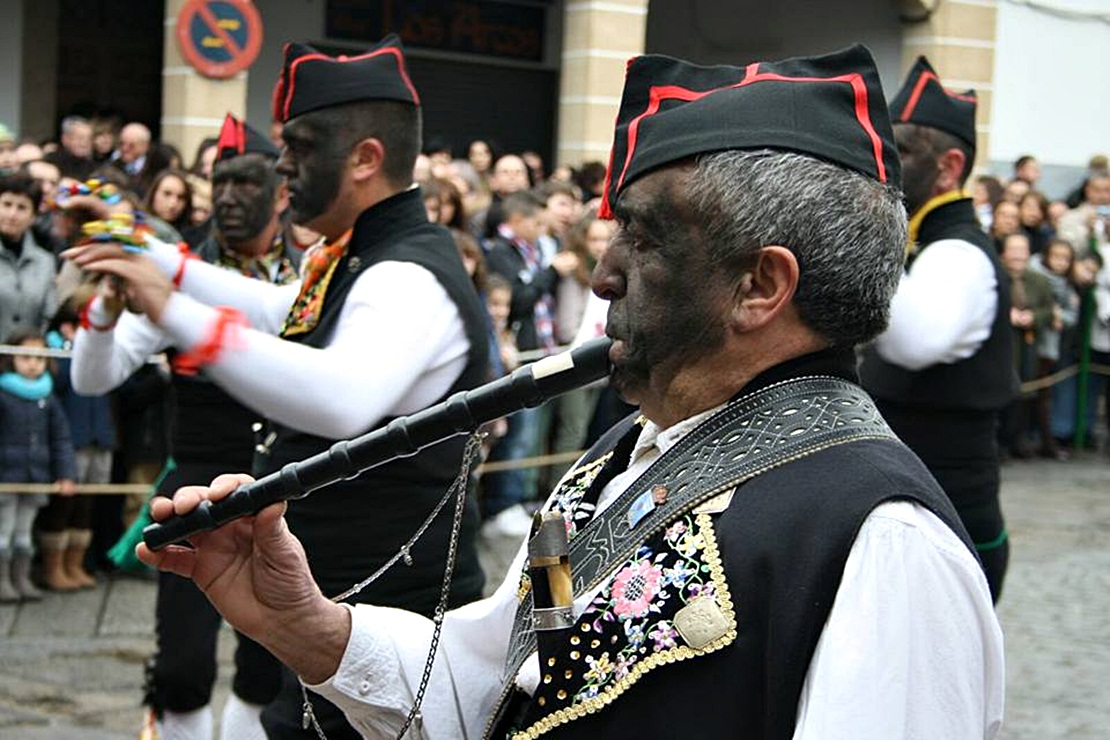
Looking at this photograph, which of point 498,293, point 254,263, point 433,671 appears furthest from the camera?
point 498,293

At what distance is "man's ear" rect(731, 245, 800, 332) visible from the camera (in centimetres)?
183

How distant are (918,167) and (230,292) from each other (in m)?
1.87

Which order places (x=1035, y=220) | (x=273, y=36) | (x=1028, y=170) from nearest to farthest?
(x=1035, y=220) → (x=273, y=36) → (x=1028, y=170)

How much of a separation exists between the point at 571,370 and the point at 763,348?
25 centimetres

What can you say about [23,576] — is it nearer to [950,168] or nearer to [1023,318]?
[950,168]

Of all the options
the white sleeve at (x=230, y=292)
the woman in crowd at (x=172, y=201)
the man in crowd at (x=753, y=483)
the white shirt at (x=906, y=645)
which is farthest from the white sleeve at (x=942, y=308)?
the woman in crowd at (x=172, y=201)

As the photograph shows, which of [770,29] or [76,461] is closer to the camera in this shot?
[76,461]

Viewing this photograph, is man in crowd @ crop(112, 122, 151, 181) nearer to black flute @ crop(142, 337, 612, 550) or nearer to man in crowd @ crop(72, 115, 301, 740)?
man in crowd @ crop(72, 115, 301, 740)

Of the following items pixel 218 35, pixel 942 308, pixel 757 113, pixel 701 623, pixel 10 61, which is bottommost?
pixel 701 623

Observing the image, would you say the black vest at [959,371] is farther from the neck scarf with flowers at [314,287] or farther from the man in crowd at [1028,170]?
the man in crowd at [1028,170]

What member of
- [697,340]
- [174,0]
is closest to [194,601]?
[697,340]

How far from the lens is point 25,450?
7016mm

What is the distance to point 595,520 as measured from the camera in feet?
6.56

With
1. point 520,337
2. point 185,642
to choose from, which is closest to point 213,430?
point 185,642
